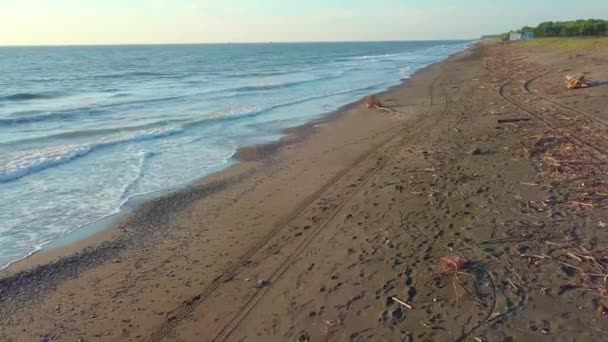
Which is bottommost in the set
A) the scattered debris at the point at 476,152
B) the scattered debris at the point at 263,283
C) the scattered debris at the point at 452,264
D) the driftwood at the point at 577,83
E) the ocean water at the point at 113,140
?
the ocean water at the point at 113,140

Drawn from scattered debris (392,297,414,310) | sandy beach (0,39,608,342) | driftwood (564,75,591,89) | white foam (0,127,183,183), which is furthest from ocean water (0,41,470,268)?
driftwood (564,75,591,89)

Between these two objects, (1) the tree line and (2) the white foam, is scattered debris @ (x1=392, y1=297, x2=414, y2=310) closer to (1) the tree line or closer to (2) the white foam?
(2) the white foam

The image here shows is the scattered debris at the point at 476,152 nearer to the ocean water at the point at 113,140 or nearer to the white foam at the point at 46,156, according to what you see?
the ocean water at the point at 113,140

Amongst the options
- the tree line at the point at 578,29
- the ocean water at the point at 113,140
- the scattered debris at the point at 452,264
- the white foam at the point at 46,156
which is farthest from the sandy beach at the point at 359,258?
the tree line at the point at 578,29

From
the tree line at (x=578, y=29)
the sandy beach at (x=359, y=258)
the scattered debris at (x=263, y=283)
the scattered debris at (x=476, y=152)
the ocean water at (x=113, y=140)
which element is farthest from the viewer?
the tree line at (x=578, y=29)

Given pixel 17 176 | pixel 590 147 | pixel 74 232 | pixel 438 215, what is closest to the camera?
pixel 438 215

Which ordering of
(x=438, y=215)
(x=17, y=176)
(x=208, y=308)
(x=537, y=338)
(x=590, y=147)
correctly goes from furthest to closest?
(x=17, y=176)
(x=590, y=147)
(x=438, y=215)
(x=208, y=308)
(x=537, y=338)

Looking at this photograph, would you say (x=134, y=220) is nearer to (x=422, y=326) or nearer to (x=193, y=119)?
(x=422, y=326)

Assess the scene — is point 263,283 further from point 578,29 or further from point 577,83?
point 578,29

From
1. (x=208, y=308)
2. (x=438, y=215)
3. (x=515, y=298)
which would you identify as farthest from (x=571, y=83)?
(x=208, y=308)

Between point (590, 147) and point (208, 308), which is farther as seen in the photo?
point (590, 147)
